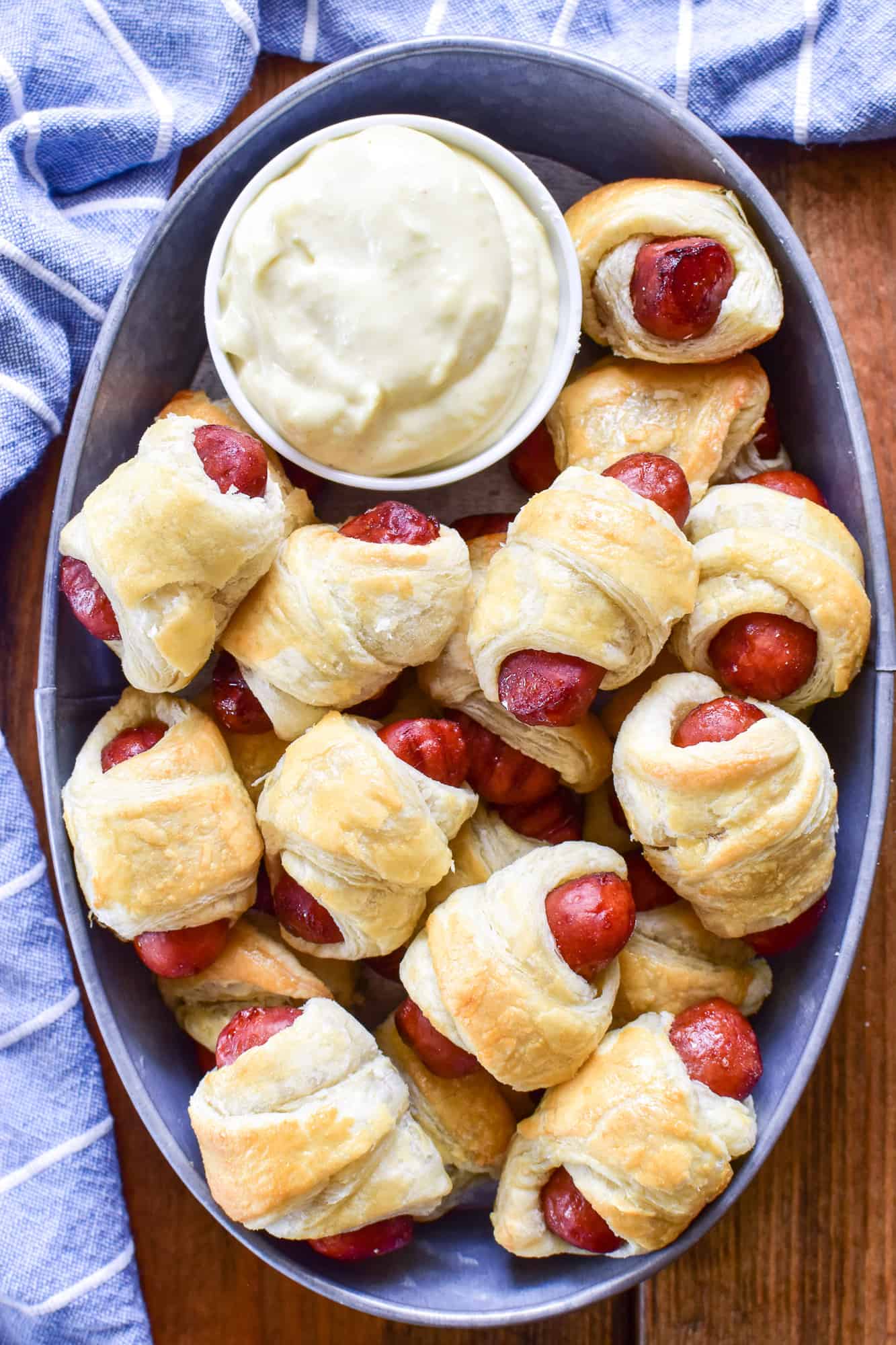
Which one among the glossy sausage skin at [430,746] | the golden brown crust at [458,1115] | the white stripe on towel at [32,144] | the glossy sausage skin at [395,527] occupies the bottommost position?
the golden brown crust at [458,1115]

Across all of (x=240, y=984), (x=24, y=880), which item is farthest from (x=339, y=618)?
(x=24, y=880)

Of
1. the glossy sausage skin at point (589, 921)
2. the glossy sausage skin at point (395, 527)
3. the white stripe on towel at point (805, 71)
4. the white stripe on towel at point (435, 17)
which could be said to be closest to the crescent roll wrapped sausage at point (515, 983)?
the glossy sausage skin at point (589, 921)

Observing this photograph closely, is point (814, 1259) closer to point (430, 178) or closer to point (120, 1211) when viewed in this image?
point (120, 1211)

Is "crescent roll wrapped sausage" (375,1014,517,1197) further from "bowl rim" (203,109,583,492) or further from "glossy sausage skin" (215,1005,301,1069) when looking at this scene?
"bowl rim" (203,109,583,492)

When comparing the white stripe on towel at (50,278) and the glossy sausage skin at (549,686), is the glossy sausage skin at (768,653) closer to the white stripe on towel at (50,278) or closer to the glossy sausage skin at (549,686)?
the glossy sausage skin at (549,686)

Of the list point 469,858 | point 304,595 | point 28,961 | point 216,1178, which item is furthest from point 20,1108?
point 304,595

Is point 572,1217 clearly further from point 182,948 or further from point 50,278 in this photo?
point 50,278
